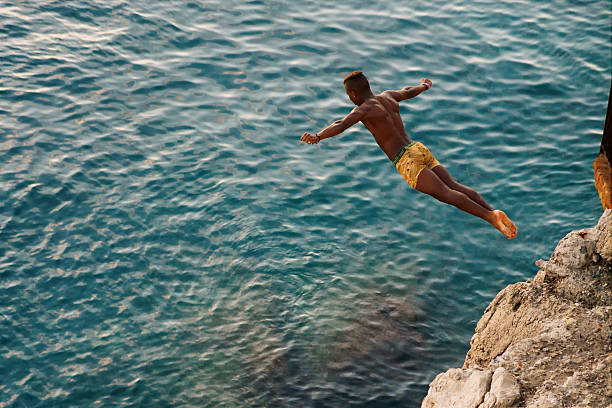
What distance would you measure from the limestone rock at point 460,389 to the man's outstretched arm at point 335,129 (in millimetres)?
3377

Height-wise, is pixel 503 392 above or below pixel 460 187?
below

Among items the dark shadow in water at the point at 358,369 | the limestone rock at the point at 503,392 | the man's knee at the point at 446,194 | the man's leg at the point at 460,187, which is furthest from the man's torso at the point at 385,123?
the limestone rock at the point at 503,392

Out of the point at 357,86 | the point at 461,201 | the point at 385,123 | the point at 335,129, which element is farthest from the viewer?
the point at 385,123

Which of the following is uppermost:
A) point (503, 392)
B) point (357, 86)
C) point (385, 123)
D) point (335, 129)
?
point (357, 86)

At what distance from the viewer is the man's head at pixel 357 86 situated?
10.0m

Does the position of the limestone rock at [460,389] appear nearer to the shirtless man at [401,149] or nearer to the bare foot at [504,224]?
the bare foot at [504,224]

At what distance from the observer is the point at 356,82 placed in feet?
32.9

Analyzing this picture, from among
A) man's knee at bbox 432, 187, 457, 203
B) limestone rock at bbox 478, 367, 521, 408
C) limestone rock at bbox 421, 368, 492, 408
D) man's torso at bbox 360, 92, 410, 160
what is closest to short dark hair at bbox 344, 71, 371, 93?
man's torso at bbox 360, 92, 410, 160

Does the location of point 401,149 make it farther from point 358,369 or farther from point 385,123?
point 358,369

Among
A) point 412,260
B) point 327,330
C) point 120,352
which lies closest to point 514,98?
point 412,260

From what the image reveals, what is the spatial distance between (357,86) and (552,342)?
4.50 metres

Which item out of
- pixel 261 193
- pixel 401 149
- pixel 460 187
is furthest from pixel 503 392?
pixel 261 193

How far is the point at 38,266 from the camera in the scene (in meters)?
13.0

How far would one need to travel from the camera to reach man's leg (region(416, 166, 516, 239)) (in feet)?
30.0
